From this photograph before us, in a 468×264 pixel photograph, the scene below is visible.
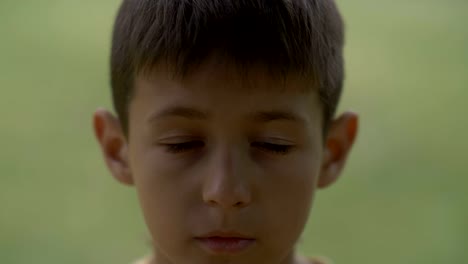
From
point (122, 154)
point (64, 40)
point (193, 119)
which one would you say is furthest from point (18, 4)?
point (193, 119)

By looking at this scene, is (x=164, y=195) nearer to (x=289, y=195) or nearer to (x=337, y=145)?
(x=289, y=195)

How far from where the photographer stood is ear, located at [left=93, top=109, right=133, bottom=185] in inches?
45.4

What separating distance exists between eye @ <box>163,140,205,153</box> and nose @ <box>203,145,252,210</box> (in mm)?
32

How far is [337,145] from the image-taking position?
1.18m

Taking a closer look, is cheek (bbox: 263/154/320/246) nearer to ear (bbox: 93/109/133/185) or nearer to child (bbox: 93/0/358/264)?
child (bbox: 93/0/358/264)

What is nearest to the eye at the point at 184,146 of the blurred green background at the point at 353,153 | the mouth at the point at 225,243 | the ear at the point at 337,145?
the mouth at the point at 225,243

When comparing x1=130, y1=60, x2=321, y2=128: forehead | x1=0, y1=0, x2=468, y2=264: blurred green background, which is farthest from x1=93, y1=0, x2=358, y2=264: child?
x1=0, y1=0, x2=468, y2=264: blurred green background

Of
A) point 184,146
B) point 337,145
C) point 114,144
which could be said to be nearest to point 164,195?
point 184,146

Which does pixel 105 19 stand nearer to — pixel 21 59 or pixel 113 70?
pixel 21 59

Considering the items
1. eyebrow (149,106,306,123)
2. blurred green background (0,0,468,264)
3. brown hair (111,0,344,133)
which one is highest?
brown hair (111,0,344,133)

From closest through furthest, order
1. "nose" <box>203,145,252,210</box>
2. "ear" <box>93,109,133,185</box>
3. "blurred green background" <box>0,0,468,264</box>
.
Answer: "nose" <box>203,145,252,210</box> < "ear" <box>93,109,133,185</box> < "blurred green background" <box>0,0,468,264</box>

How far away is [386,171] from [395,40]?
62 cm

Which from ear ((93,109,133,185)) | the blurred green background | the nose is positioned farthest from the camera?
the blurred green background

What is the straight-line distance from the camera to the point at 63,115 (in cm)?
213
